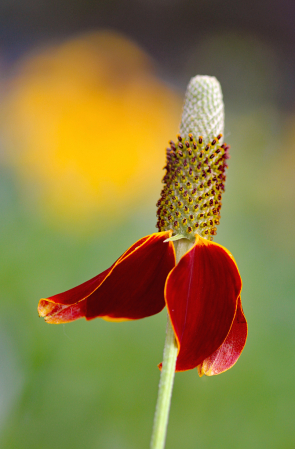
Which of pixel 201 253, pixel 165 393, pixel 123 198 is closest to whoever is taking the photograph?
pixel 165 393

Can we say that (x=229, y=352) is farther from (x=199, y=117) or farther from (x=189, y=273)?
(x=199, y=117)

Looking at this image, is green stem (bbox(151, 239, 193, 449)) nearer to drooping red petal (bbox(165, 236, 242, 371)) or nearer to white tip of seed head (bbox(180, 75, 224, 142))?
drooping red petal (bbox(165, 236, 242, 371))

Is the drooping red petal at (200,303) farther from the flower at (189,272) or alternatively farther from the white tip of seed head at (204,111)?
the white tip of seed head at (204,111)

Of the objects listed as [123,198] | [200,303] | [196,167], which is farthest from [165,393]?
[123,198]

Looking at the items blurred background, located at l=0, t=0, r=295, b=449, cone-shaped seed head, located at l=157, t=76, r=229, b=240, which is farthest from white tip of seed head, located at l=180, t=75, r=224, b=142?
blurred background, located at l=0, t=0, r=295, b=449

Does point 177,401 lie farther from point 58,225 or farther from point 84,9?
point 84,9

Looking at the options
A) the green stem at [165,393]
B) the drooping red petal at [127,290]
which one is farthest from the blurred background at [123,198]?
the green stem at [165,393]

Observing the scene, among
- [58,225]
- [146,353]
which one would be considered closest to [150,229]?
[58,225]
